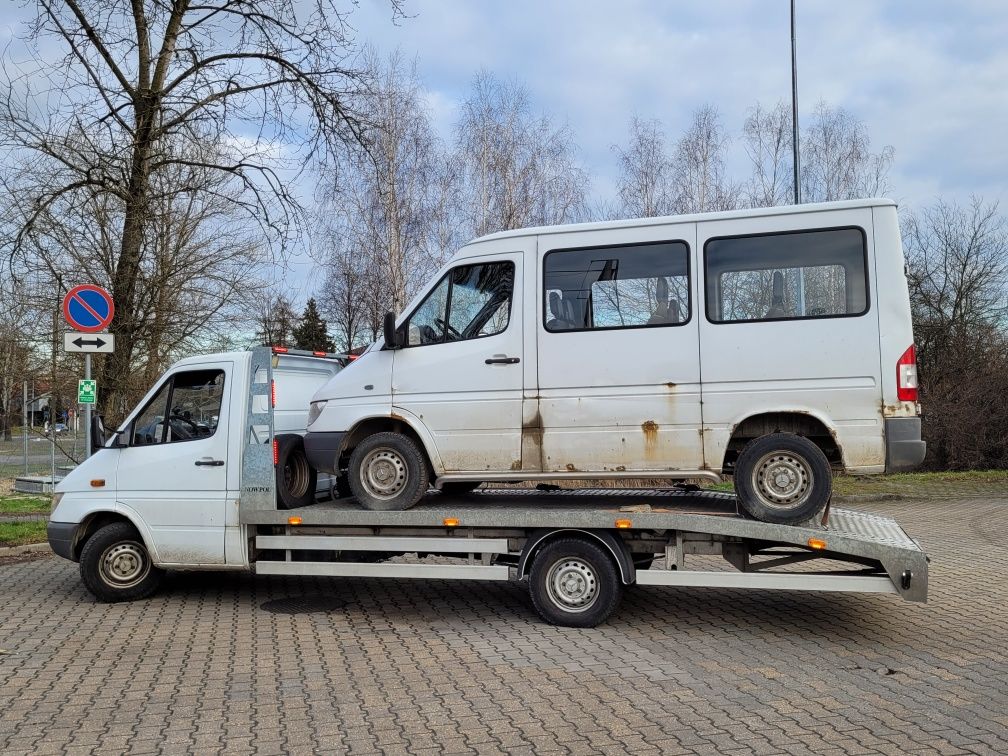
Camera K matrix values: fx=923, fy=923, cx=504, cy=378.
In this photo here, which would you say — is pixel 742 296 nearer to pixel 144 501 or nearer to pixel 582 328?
pixel 582 328

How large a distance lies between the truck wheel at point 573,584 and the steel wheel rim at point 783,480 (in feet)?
4.16

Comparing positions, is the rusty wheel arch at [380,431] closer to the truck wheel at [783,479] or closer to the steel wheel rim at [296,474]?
the steel wheel rim at [296,474]

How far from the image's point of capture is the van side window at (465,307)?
7480mm

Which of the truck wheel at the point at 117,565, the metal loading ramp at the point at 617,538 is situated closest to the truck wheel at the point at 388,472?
the metal loading ramp at the point at 617,538

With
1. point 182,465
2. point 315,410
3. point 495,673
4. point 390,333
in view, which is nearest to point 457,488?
point 315,410

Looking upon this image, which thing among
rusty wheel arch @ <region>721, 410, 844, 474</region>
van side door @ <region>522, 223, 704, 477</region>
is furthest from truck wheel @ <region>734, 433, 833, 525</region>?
van side door @ <region>522, 223, 704, 477</region>

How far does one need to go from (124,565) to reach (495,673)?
403 cm

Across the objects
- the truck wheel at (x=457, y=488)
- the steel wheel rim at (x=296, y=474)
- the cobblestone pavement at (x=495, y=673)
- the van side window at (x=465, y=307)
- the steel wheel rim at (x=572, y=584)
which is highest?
the van side window at (x=465, y=307)

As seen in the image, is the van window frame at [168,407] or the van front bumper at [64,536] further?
the van front bumper at [64,536]

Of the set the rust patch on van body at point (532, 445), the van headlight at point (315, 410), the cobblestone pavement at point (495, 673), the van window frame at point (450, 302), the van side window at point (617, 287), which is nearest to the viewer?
the cobblestone pavement at point (495, 673)

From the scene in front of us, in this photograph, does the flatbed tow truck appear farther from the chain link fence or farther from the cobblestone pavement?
the chain link fence

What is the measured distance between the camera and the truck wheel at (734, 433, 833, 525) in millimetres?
6637

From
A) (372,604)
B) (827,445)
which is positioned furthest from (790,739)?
(372,604)

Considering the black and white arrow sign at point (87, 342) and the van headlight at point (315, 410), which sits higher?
the black and white arrow sign at point (87, 342)
